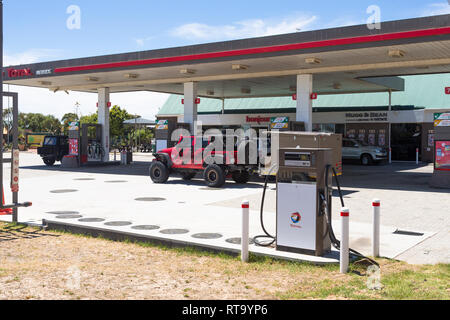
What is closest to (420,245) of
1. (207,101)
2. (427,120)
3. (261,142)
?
(261,142)

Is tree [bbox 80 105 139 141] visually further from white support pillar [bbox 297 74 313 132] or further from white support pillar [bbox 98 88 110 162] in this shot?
white support pillar [bbox 297 74 313 132]

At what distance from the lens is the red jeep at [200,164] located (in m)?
15.6

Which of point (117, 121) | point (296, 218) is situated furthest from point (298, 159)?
point (117, 121)

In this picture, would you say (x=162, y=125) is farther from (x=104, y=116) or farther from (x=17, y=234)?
(x=17, y=234)

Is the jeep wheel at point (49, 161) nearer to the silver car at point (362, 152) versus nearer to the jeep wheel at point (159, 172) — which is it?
the jeep wheel at point (159, 172)

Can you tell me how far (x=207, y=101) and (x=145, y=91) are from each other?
31.5 ft

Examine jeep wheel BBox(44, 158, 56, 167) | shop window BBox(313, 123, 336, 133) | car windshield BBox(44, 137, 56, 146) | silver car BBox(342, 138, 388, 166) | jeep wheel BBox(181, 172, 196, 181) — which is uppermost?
shop window BBox(313, 123, 336, 133)

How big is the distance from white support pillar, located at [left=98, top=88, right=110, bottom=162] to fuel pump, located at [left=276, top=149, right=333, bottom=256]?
71.2 feet

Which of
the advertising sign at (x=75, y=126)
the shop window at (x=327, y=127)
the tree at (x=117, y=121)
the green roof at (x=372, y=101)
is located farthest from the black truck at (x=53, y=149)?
the tree at (x=117, y=121)

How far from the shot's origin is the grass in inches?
196

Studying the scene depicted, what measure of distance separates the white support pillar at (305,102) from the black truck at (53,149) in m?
13.5

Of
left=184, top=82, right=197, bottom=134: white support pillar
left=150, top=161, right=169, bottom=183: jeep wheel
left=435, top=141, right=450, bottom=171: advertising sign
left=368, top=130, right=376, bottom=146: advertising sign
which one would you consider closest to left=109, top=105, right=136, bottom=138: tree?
left=184, top=82, right=197, bottom=134: white support pillar

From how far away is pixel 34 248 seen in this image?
720 cm
